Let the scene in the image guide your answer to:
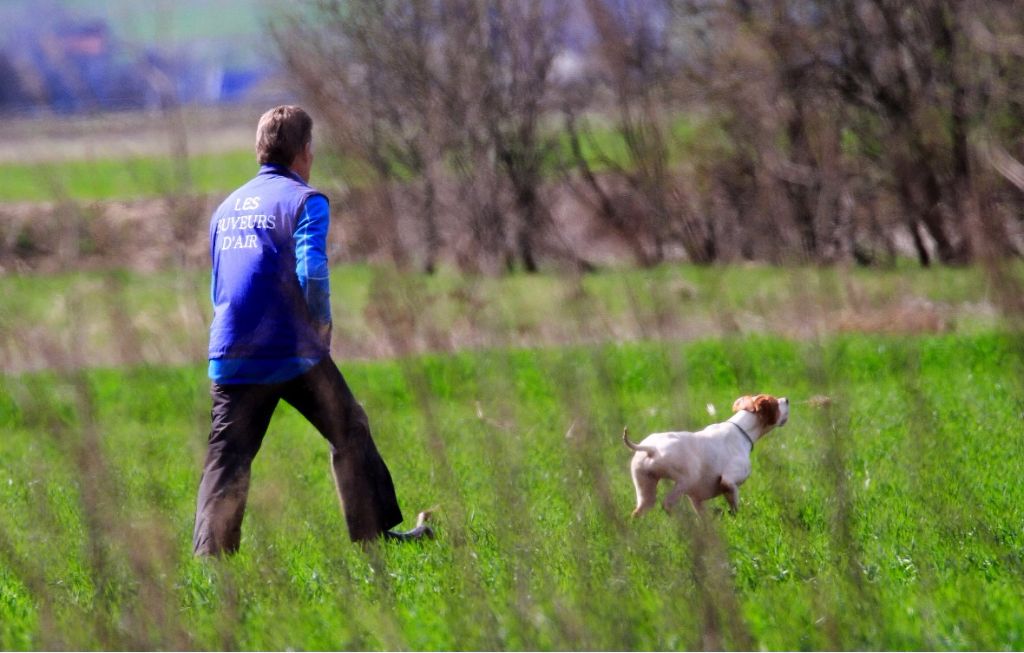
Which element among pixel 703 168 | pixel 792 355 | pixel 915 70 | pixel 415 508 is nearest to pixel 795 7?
pixel 915 70

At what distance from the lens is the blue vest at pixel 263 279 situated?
19.6 ft

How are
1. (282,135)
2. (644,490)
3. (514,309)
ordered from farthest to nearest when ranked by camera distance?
1. (514,309)
2. (644,490)
3. (282,135)

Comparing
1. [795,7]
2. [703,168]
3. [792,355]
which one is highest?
[795,7]

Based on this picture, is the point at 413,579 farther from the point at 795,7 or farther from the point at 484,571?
the point at 795,7

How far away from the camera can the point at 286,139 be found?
20.2 ft

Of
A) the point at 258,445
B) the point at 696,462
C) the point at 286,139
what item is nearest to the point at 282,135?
the point at 286,139

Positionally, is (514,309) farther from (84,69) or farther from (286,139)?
(84,69)

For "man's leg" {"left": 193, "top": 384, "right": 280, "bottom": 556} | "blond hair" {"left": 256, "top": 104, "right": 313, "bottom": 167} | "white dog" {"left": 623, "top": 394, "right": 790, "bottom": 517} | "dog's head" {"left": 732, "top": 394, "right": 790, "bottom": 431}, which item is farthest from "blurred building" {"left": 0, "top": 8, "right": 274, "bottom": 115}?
"dog's head" {"left": 732, "top": 394, "right": 790, "bottom": 431}

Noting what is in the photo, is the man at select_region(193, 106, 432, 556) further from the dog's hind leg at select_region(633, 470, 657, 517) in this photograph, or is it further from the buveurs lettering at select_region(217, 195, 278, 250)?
the dog's hind leg at select_region(633, 470, 657, 517)

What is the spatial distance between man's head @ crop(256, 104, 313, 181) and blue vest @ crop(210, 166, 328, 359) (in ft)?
0.35

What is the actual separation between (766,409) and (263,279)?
2273mm

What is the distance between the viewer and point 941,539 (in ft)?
19.4

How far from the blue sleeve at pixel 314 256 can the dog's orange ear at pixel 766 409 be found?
195 cm

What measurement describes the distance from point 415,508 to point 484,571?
1725 mm
